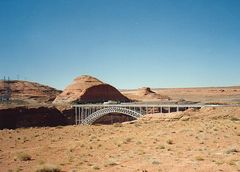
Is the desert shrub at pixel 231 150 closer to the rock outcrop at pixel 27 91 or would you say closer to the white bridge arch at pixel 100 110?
the white bridge arch at pixel 100 110

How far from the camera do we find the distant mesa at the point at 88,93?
106 metres

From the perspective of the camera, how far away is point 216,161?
A: 56.0ft

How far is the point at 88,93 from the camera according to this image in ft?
354

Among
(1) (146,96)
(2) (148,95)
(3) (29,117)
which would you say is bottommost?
(3) (29,117)

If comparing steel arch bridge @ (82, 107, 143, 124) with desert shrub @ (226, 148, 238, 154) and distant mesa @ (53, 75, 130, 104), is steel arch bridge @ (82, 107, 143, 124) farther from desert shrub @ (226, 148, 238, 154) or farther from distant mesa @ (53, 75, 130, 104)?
desert shrub @ (226, 148, 238, 154)

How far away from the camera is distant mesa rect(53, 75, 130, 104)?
10623cm

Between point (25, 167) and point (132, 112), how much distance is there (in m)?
44.4

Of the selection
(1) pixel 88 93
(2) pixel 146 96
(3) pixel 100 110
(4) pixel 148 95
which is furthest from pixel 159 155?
(4) pixel 148 95

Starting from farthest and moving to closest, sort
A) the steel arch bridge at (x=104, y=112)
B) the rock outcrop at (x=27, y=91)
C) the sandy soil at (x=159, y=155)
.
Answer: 1. the rock outcrop at (x=27, y=91)
2. the steel arch bridge at (x=104, y=112)
3. the sandy soil at (x=159, y=155)

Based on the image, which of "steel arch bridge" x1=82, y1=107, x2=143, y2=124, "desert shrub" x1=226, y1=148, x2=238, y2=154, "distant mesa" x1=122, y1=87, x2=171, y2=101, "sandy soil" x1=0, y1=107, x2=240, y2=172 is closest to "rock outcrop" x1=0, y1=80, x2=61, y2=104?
"distant mesa" x1=122, y1=87, x2=171, y2=101

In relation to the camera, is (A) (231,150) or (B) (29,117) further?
(B) (29,117)

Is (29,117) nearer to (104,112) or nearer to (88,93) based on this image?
(104,112)

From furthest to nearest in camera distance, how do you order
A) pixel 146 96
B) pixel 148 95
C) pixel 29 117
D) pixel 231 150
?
pixel 148 95, pixel 146 96, pixel 29 117, pixel 231 150

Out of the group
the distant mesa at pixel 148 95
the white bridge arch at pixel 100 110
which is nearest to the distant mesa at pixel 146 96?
the distant mesa at pixel 148 95
